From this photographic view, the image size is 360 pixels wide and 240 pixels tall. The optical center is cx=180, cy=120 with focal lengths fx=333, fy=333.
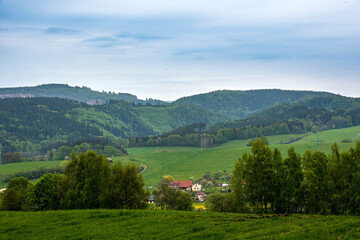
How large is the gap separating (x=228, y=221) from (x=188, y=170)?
140 m

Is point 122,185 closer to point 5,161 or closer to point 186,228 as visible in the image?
point 186,228

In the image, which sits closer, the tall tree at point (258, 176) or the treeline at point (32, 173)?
the tall tree at point (258, 176)

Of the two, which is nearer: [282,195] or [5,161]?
[282,195]

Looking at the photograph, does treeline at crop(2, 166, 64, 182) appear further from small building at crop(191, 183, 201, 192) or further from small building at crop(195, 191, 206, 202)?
small building at crop(195, 191, 206, 202)

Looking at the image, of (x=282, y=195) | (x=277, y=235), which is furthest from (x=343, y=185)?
(x=277, y=235)

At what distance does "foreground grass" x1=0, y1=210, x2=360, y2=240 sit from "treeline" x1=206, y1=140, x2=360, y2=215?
23.6 ft

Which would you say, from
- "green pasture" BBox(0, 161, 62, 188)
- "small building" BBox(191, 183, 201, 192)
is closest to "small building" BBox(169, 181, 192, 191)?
"small building" BBox(191, 183, 201, 192)

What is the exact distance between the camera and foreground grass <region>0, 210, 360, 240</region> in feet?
71.8

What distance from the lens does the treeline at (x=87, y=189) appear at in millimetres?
40906

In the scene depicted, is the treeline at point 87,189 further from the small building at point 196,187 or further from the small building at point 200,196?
the small building at point 196,187

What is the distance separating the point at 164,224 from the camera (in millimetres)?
27688

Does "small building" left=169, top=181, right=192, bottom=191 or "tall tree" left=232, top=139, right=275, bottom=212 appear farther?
"small building" left=169, top=181, right=192, bottom=191

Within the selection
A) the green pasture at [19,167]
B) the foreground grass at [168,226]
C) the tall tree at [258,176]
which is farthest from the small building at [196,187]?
the foreground grass at [168,226]

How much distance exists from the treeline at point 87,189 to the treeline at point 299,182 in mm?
12759
